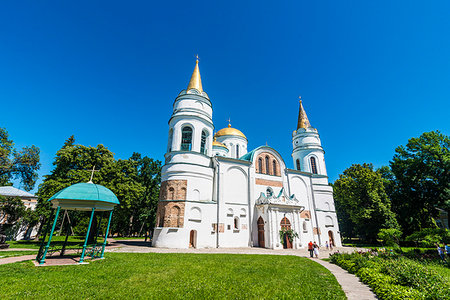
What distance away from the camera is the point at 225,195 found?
2250 centimetres

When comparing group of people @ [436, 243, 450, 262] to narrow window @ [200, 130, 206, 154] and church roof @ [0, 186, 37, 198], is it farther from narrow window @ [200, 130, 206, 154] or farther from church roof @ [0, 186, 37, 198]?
church roof @ [0, 186, 37, 198]

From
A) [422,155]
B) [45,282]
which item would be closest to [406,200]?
[422,155]

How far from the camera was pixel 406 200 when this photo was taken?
2798cm

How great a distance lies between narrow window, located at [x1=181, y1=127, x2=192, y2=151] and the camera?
914 inches

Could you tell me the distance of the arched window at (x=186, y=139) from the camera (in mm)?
23194

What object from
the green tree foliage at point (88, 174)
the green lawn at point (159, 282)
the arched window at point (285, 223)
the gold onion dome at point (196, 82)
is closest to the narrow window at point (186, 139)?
the gold onion dome at point (196, 82)

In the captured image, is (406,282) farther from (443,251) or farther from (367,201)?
(367,201)

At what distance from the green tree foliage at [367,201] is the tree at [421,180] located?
304 cm

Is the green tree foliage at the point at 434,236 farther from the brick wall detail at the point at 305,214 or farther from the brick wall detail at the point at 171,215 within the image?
the brick wall detail at the point at 171,215

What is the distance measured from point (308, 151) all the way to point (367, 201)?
10.1 meters

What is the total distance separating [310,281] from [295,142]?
1008 inches

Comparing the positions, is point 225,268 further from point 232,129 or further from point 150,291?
point 232,129

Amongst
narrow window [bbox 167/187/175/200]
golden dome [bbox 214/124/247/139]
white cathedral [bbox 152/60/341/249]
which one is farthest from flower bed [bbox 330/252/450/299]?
golden dome [bbox 214/124/247/139]

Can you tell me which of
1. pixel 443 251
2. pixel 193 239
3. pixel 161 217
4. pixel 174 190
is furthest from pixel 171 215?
pixel 443 251
